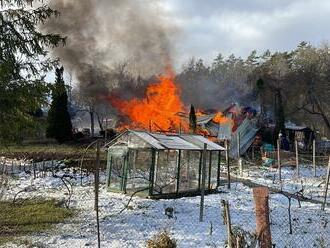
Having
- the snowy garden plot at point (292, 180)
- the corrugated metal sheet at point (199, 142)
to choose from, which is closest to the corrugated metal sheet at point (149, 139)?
the corrugated metal sheet at point (199, 142)

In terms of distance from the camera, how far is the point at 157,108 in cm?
4144

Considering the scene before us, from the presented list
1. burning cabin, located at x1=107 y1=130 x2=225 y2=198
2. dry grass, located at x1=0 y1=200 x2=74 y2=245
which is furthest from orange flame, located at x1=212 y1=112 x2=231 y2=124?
dry grass, located at x1=0 y1=200 x2=74 y2=245

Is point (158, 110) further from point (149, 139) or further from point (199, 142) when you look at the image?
point (149, 139)

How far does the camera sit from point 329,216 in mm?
14445

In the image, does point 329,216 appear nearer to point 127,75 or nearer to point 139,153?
point 139,153

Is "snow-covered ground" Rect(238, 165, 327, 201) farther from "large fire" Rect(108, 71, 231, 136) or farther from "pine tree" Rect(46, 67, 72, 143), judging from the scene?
"pine tree" Rect(46, 67, 72, 143)

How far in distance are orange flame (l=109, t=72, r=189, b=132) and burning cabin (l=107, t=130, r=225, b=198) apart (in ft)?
57.5

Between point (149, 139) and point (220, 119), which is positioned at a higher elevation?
point (220, 119)

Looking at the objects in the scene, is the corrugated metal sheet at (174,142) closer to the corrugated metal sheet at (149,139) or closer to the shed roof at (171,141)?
the shed roof at (171,141)

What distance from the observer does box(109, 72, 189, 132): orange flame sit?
129 feet

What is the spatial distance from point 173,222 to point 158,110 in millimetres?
28484

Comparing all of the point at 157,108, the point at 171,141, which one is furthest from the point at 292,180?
the point at 157,108

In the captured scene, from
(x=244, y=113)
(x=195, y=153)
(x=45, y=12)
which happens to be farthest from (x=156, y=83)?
(x=45, y=12)

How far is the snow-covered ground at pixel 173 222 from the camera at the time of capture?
36.1 feet
